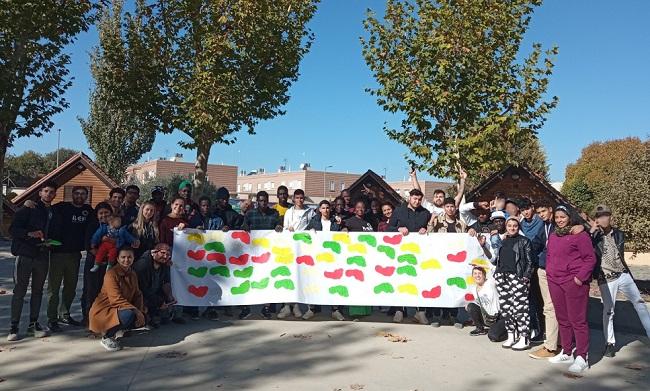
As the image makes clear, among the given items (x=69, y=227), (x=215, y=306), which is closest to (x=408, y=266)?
(x=215, y=306)

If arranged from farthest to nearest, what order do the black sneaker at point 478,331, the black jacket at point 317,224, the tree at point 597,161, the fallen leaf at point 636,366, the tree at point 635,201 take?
the tree at point 597,161
the tree at point 635,201
the black jacket at point 317,224
the black sneaker at point 478,331
the fallen leaf at point 636,366

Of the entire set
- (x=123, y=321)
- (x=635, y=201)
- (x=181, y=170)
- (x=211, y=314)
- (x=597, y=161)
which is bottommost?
(x=211, y=314)

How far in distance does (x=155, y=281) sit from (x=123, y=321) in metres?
1.13

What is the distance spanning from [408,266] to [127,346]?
4133mm

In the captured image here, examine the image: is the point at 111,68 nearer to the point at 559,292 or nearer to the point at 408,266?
the point at 408,266

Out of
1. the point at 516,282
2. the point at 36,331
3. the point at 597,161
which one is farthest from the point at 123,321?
the point at 597,161

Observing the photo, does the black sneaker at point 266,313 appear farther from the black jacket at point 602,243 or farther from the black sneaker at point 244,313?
the black jacket at point 602,243

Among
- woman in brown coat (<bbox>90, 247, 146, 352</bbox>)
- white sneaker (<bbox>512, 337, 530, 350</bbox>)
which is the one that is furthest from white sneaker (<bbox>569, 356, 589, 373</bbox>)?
woman in brown coat (<bbox>90, 247, 146, 352</bbox>)

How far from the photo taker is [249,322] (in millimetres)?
7617

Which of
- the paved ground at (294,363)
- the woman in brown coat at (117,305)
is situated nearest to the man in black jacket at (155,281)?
the paved ground at (294,363)

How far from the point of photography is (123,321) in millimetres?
6039

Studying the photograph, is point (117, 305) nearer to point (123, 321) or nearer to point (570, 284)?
point (123, 321)

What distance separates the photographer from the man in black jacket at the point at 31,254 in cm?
636

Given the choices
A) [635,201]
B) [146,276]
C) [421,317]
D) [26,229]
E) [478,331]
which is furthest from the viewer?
[635,201]
